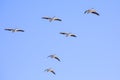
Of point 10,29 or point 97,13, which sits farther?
point 10,29

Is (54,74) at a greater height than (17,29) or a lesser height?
lesser

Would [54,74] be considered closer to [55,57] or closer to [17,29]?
[55,57]

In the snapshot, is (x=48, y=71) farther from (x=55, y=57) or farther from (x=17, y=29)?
(x=17, y=29)

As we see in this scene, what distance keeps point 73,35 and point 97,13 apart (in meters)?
9.33

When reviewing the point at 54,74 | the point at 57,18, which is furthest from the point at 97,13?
the point at 54,74

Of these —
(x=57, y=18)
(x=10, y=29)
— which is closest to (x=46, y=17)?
(x=57, y=18)

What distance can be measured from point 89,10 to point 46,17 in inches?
491

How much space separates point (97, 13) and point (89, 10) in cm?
329

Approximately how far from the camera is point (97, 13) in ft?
363

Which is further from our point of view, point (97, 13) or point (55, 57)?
point (55, 57)

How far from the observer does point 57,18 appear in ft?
380

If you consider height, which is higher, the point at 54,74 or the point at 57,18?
the point at 57,18

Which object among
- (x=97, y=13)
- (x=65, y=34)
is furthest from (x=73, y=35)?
(x=97, y=13)

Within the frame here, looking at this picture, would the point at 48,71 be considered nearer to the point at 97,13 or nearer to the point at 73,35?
the point at 73,35
